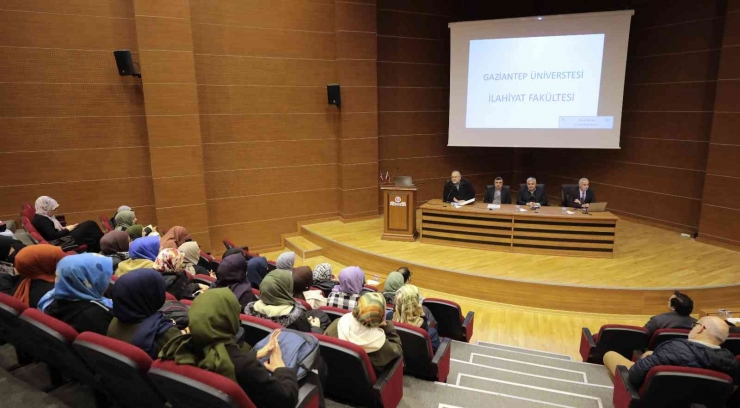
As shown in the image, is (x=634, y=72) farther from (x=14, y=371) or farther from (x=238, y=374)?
(x=14, y=371)

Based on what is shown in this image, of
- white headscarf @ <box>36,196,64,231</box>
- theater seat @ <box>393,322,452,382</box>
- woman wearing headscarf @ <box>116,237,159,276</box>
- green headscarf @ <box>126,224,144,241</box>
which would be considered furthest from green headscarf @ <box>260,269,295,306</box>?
white headscarf @ <box>36,196,64,231</box>

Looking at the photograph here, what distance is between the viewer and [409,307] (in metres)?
2.82

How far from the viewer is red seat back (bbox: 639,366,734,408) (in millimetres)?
2166

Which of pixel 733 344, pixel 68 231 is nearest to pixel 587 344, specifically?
pixel 733 344

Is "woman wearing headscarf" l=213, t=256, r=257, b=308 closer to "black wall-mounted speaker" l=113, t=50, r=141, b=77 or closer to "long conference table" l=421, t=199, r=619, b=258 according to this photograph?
"long conference table" l=421, t=199, r=619, b=258

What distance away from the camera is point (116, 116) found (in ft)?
19.7

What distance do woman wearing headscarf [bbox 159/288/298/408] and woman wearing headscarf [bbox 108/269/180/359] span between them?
224mm

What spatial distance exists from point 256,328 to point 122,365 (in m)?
0.64

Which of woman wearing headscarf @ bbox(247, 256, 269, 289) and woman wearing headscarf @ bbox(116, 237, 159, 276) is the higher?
woman wearing headscarf @ bbox(116, 237, 159, 276)

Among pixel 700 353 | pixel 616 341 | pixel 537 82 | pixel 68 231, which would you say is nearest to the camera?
pixel 700 353

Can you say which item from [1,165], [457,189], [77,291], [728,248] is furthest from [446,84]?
[77,291]

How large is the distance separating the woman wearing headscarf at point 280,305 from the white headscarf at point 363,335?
24 cm

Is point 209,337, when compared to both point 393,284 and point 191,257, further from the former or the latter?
point 191,257

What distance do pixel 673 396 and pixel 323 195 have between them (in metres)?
5.95
